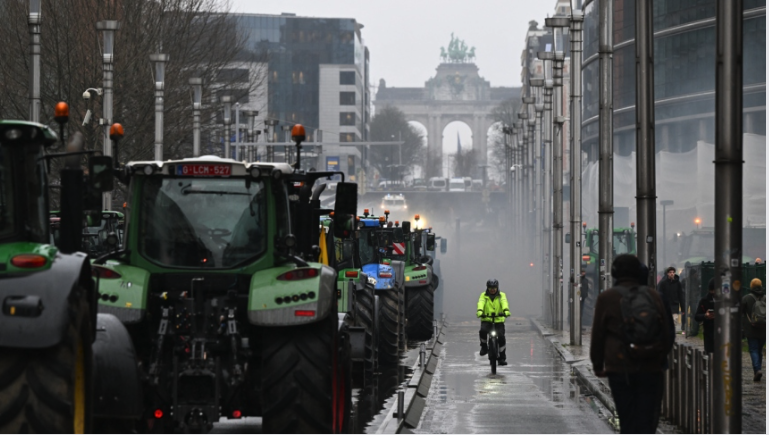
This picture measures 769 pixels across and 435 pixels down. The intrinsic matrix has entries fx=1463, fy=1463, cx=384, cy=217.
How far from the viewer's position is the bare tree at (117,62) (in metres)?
47.3

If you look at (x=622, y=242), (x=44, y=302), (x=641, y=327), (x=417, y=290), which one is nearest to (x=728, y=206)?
(x=641, y=327)

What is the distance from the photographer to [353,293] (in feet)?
76.2

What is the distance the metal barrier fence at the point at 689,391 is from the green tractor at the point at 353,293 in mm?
3930

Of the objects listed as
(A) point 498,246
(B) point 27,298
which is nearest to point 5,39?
(B) point 27,298

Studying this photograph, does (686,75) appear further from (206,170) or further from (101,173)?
(101,173)

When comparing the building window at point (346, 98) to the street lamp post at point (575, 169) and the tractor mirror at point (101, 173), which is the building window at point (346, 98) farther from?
the tractor mirror at point (101, 173)

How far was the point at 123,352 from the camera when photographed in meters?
11.1

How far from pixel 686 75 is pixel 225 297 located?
77.0 metres

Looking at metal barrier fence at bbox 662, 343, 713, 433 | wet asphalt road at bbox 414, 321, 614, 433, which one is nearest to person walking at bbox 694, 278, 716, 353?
wet asphalt road at bbox 414, 321, 614, 433

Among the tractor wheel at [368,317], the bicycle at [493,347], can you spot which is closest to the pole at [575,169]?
the bicycle at [493,347]

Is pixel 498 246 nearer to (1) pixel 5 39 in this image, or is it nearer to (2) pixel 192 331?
(1) pixel 5 39

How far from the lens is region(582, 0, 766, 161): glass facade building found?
7894cm

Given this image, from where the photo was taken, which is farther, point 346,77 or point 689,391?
point 346,77

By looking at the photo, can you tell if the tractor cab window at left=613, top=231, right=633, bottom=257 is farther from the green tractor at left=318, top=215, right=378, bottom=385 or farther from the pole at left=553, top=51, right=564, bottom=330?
the green tractor at left=318, top=215, right=378, bottom=385
